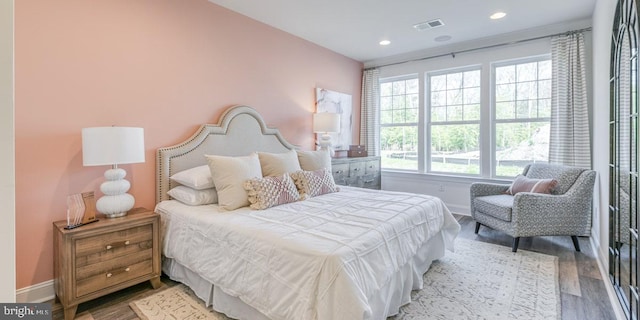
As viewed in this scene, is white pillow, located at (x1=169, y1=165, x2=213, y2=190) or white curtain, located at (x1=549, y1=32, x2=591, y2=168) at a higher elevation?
white curtain, located at (x1=549, y1=32, x2=591, y2=168)

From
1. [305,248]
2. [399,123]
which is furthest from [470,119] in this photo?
[305,248]

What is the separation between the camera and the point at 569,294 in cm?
219

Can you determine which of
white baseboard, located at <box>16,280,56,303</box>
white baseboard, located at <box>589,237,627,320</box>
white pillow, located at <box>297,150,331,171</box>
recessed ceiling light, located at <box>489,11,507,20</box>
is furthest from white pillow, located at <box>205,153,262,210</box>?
recessed ceiling light, located at <box>489,11,507,20</box>

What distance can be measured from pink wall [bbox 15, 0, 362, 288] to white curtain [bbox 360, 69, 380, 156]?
2.20 metres

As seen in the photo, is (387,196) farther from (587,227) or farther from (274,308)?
(587,227)

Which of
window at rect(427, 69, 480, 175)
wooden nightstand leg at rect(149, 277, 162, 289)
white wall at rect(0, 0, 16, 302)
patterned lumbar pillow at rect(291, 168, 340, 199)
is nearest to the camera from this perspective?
white wall at rect(0, 0, 16, 302)

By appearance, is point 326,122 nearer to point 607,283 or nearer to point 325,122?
point 325,122

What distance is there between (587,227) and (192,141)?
13.3 ft

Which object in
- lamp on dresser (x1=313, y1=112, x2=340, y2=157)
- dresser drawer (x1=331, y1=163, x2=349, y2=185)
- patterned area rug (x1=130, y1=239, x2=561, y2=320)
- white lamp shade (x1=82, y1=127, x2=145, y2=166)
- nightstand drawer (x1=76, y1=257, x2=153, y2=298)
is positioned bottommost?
patterned area rug (x1=130, y1=239, x2=561, y2=320)

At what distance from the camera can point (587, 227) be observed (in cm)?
297

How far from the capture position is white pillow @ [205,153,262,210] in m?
2.39

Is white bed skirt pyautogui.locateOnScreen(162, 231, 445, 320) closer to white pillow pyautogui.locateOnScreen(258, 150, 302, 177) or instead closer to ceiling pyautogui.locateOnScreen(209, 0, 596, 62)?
white pillow pyautogui.locateOnScreen(258, 150, 302, 177)

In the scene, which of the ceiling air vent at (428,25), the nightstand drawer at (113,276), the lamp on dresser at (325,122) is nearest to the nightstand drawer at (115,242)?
the nightstand drawer at (113,276)

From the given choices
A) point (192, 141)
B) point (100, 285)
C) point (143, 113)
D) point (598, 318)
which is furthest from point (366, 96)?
point (100, 285)
